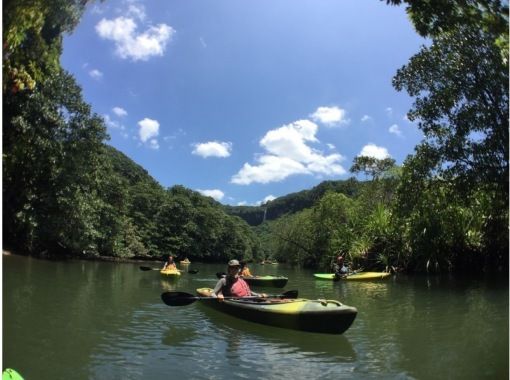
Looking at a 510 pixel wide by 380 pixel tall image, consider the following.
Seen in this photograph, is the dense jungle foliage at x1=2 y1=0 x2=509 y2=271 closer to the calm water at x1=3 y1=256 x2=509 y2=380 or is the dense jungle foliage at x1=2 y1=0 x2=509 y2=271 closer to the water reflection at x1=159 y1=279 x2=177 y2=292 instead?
the calm water at x1=3 y1=256 x2=509 y2=380

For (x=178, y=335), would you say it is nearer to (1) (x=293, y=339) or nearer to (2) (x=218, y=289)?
(2) (x=218, y=289)

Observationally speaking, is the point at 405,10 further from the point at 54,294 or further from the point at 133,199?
the point at 133,199

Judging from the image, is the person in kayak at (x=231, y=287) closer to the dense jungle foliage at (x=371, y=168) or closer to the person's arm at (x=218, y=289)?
the person's arm at (x=218, y=289)

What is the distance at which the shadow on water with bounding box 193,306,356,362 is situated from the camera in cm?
820

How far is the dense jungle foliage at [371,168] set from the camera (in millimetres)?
5180

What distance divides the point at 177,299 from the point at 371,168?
30.5 metres

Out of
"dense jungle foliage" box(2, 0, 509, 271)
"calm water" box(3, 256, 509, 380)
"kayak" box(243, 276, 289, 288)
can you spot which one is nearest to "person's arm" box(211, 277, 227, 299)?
"calm water" box(3, 256, 509, 380)

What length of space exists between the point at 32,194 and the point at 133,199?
29197 mm

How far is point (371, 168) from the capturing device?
3925cm

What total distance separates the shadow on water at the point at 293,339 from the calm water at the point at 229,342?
2 cm

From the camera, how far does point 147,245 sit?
56.8 meters

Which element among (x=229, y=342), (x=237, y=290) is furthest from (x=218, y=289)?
(x=229, y=342)

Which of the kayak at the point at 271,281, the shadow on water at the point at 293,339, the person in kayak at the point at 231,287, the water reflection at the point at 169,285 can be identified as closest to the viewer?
the shadow on water at the point at 293,339

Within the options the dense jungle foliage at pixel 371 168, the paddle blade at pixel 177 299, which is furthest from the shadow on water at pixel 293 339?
the dense jungle foliage at pixel 371 168
